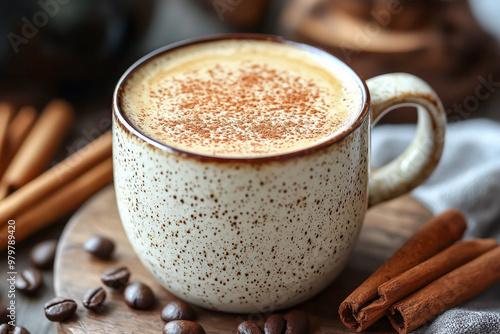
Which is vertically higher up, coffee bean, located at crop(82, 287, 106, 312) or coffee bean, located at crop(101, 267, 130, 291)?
coffee bean, located at crop(82, 287, 106, 312)

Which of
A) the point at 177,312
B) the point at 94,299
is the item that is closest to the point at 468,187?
the point at 177,312

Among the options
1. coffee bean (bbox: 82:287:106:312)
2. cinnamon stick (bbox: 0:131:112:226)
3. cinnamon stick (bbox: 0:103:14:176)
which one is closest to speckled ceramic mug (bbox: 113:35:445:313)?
coffee bean (bbox: 82:287:106:312)

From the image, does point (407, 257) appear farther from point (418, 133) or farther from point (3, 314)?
point (3, 314)

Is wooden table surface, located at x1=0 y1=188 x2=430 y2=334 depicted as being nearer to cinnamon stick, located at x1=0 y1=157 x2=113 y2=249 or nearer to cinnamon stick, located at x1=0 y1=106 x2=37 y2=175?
cinnamon stick, located at x1=0 y1=157 x2=113 y2=249

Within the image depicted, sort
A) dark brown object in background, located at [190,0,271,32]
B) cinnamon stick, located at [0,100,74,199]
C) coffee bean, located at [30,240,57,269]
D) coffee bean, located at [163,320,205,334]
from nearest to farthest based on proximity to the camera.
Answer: coffee bean, located at [163,320,205,334], coffee bean, located at [30,240,57,269], cinnamon stick, located at [0,100,74,199], dark brown object in background, located at [190,0,271,32]

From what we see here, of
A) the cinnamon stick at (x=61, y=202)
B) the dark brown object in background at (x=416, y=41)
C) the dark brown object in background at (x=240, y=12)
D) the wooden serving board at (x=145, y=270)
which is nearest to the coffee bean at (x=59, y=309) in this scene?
the wooden serving board at (x=145, y=270)

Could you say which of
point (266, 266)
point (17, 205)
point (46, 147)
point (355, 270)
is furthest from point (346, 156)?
point (46, 147)

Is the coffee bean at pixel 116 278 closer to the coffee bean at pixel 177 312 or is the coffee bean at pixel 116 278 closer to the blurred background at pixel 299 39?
the coffee bean at pixel 177 312
